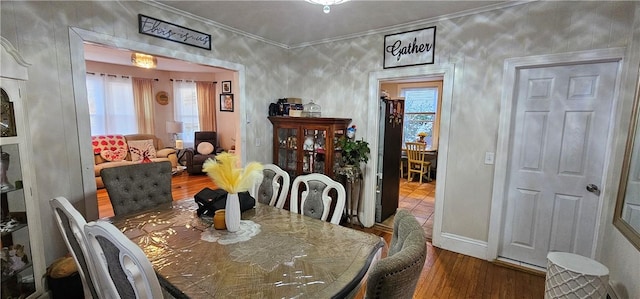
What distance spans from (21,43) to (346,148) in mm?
Result: 2761

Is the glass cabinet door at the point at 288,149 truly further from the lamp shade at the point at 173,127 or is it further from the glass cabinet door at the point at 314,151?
the lamp shade at the point at 173,127

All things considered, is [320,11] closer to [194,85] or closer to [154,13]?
A: [154,13]

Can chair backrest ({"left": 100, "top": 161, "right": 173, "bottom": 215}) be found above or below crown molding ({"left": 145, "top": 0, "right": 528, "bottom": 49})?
below

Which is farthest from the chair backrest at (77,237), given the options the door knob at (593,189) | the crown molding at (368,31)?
the door knob at (593,189)

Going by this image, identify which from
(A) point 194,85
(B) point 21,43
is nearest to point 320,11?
(B) point 21,43

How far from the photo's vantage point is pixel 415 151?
5906 millimetres

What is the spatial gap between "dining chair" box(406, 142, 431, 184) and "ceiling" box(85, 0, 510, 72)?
132 inches

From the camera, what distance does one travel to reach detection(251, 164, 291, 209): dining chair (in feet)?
7.86

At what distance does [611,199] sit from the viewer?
6.79 ft

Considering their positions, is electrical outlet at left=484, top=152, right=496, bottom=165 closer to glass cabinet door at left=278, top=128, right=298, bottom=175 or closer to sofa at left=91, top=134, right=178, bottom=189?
glass cabinet door at left=278, top=128, right=298, bottom=175

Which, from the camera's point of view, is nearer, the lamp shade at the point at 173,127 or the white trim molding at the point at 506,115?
the white trim molding at the point at 506,115

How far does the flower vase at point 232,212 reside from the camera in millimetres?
1645

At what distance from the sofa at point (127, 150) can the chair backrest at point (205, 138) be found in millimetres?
574

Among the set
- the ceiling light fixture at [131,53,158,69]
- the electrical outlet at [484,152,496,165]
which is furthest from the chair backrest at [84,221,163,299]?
the ceiling light fixture at [131,53,158,69]
